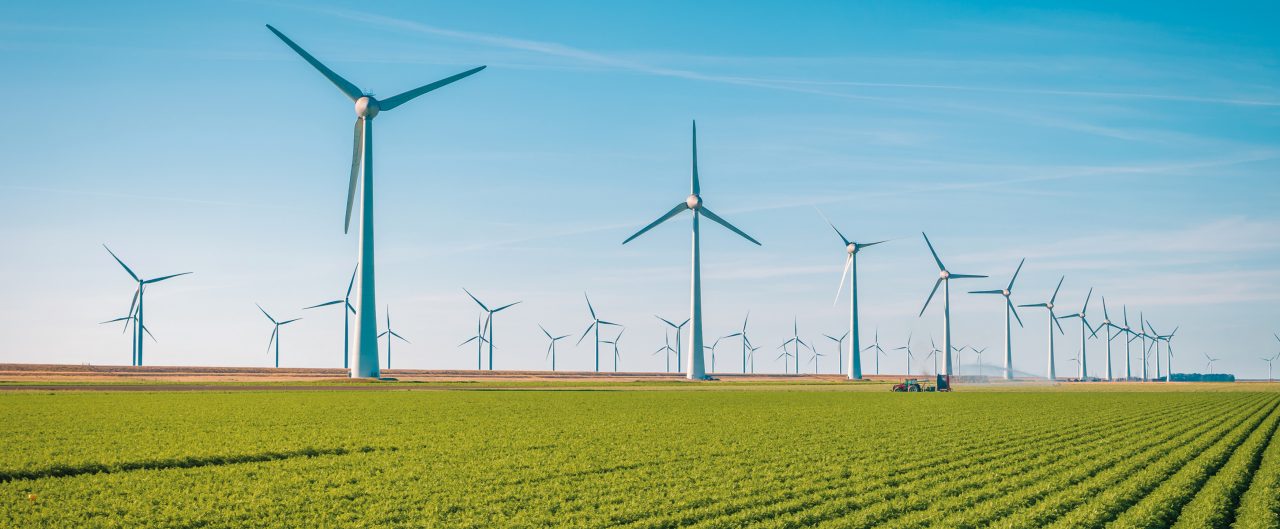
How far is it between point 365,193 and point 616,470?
215ft

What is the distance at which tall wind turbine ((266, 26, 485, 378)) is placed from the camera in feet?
287

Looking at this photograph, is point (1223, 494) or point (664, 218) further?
point (664, 218)

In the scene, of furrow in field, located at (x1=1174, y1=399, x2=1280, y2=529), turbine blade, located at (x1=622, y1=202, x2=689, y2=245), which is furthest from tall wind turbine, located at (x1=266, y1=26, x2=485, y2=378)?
furrow in field, located at (x1=1174, y1=399, x2=1280, y2=529)

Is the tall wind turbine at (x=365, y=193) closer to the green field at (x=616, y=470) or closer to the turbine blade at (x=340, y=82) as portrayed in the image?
the turbine blade at (x=340, y=82)

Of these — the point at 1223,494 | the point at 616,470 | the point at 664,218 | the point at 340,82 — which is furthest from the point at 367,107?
the point at 1223,494

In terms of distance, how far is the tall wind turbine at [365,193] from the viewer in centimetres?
8762

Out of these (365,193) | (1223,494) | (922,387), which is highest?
(365,193)

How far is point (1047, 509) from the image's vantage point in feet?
67.5

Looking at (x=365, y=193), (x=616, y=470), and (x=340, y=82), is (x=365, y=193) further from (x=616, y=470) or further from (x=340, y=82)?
(x=616, y=470)

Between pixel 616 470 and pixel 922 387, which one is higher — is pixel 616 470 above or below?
above

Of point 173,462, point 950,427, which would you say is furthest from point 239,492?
point 950,427

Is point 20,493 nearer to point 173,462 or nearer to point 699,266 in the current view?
point 173,462

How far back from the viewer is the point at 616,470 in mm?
26922

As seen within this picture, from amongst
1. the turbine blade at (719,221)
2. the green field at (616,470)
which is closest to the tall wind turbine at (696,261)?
the turbine blade at (719,221)
